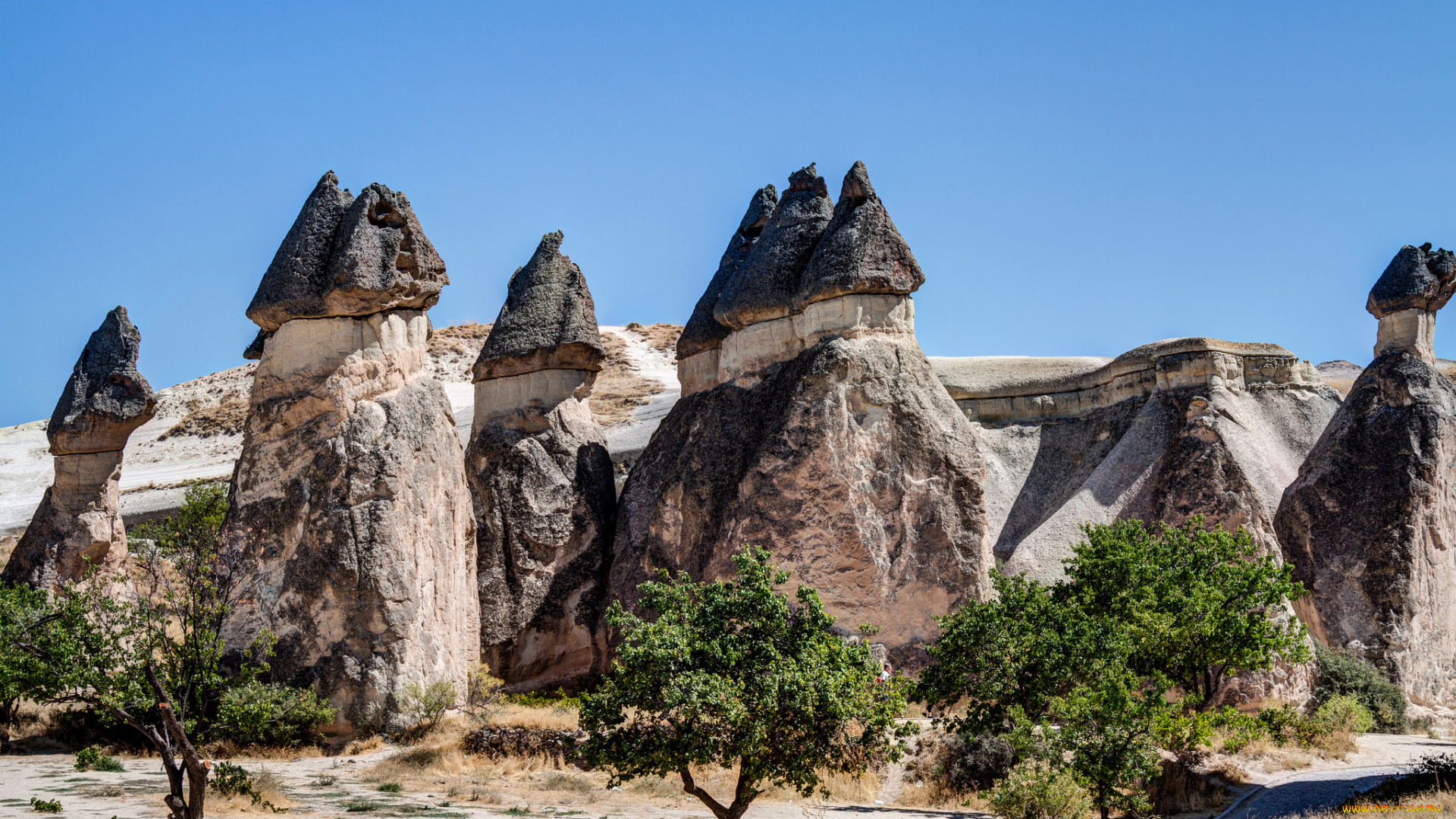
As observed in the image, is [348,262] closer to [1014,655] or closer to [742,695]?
[742,695]

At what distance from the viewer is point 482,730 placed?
16297 millimetres

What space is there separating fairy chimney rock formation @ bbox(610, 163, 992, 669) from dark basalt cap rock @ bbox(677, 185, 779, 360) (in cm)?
117

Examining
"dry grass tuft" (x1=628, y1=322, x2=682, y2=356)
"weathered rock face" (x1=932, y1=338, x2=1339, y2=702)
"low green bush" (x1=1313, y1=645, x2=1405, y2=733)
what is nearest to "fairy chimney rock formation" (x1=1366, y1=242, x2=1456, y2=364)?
"weathered rock face" (x1=932, y1=338, x2=1339, y2=702)

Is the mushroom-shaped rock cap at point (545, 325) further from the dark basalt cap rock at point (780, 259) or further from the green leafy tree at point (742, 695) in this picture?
the green leafy tree at point (742, 695)

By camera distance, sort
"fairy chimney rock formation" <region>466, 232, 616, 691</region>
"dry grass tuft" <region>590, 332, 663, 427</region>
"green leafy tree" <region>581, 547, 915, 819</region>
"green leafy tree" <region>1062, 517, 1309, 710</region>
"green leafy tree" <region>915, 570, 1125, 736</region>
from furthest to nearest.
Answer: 1. "dry grass tuft" <region>590, 332, 663, 427</region>
2. "fairy chimney rock formation" <region>466, 232, 616, 691</region>
3. "green leafy tree" <region>1062, 517, 1309, 710</region>
4. "green leafy tree" <region>915, 570, 1125, 736</region>
5. "green leafy tree" <region>581, 547, 915, 819</region>

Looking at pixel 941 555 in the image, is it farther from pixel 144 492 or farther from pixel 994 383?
pixel 144 492

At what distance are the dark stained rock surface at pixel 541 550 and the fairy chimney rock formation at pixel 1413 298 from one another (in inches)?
559

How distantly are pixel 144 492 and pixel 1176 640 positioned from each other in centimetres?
3346

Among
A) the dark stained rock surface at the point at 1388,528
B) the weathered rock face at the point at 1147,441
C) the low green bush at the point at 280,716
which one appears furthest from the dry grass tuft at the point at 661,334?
the low green bush at the point at 280,716

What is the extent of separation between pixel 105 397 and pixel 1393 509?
21.1 metres

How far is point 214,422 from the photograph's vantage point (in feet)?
170

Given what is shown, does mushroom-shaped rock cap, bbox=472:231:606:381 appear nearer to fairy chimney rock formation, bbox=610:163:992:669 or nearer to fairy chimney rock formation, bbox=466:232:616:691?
fairy chimney rock formation, bbox=466:232:616:691

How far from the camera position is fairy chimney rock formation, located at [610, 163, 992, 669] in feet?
60.6

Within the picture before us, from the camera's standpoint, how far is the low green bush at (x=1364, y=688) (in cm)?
1938
